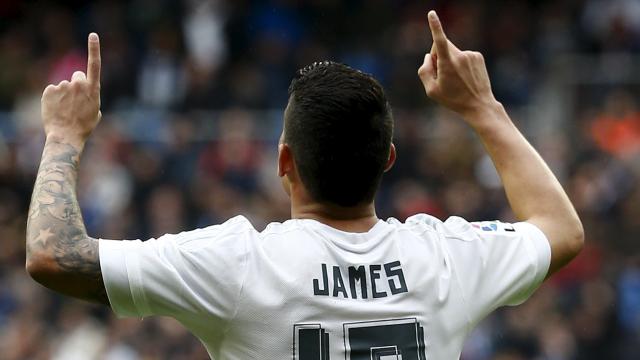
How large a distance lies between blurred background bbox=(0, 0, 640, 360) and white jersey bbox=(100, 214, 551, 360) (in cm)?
813

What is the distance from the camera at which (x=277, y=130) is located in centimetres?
1476

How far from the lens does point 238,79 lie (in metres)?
15.7

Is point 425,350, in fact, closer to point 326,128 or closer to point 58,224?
point 326,128

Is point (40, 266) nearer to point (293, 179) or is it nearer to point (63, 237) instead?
point (63, 237)

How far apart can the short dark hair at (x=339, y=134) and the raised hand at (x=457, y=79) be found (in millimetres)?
359

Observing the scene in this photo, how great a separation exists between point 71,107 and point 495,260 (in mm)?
1184

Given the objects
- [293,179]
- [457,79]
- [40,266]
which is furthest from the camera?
[457,79]

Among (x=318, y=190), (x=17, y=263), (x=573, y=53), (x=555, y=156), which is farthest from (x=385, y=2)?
(x=318, y=190)

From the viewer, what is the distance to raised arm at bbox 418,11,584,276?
3.43m

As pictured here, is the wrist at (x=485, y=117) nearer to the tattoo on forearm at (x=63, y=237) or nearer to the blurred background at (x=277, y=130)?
the tattoo on forearm at (x=63, y=237)

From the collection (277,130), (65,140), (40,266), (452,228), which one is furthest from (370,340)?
(277,130)

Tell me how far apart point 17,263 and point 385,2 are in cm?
677

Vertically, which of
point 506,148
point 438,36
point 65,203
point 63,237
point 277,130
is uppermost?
point 277,130

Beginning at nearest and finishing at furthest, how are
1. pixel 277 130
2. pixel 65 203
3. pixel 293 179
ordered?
pixel 65 203
pixel 293 179
pixel 277 130
